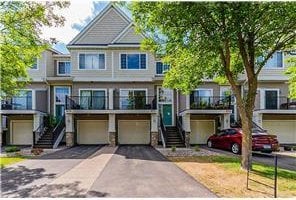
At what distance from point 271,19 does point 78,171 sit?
862 cm

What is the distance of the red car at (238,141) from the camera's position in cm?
1847

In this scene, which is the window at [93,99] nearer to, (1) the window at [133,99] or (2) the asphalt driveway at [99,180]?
(1) the window at [133,99]

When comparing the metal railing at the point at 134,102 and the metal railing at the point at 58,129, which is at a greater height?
the metal railing at the point at 134,102

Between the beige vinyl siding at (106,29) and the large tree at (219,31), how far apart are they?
12.8 meters

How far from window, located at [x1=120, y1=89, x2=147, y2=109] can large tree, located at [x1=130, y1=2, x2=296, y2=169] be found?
10529 millimetres

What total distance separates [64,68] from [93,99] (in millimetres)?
5300

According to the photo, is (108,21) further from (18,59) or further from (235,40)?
(235,40)

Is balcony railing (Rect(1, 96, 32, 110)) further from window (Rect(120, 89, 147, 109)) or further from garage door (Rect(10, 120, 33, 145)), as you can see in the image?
window (Rect(120, 89, 147, 109))

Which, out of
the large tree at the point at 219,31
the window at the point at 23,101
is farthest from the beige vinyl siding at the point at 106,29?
the large tree at the point at 219,31

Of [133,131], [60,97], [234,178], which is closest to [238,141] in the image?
[234,178]

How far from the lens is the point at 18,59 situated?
1664 centimetres

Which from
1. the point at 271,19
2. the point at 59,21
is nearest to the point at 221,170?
the point at 271,19

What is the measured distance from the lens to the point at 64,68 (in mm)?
29453

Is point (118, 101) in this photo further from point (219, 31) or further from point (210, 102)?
point (219, 31)
